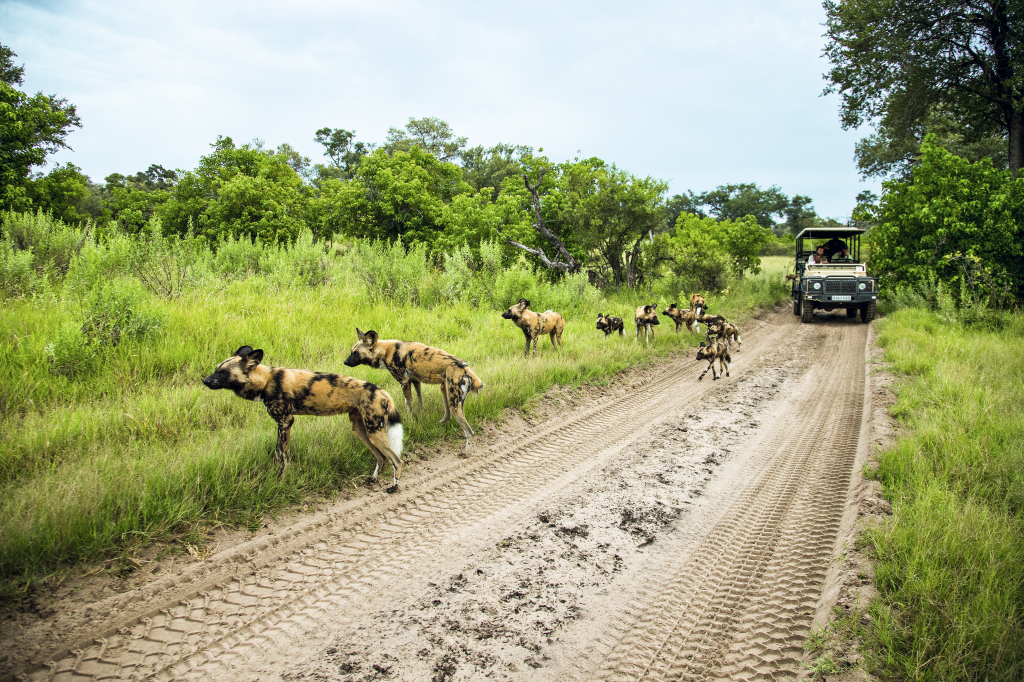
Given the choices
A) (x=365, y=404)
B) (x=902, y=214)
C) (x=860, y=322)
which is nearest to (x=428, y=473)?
(x=365, y=404)

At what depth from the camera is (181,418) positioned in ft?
18.3

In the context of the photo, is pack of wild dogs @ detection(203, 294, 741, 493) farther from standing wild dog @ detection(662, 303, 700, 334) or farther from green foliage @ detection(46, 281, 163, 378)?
standing wild dog @ detection(662, 303, 700, 334)

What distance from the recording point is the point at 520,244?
58.0 ft

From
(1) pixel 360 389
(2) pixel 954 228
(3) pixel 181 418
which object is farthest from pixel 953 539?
(2) pixel 954 228

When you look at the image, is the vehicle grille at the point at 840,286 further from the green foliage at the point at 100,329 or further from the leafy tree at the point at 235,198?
the leafy tree at the point at 235,198

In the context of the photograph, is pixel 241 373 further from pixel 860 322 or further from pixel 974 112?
pixel 974 112

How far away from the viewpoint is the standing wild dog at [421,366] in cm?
587

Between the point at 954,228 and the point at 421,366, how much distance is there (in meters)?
17.5

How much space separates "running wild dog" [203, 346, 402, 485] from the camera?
4707 mm

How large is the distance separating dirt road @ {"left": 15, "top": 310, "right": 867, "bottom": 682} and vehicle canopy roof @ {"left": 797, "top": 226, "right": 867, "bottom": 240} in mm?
15311

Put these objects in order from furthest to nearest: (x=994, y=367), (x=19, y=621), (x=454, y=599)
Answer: (x=994, y=367) → (x=454, y=599) → (x=19, y=621)

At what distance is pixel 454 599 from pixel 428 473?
6.56 feet

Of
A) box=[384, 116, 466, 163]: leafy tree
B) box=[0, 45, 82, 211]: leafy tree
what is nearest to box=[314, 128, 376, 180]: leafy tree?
box=[384, 116, 466, 163]: leafy tree

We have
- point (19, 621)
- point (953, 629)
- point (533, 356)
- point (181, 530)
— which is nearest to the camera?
point (953, 629)
